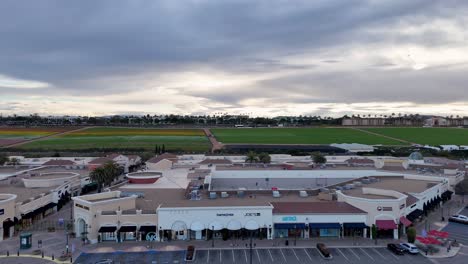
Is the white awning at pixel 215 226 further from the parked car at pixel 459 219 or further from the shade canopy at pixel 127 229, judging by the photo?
the parked car at pixel 459 219

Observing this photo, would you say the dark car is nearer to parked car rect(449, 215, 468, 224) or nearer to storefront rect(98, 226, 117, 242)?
parked car rect(449, 215, 468, 224)

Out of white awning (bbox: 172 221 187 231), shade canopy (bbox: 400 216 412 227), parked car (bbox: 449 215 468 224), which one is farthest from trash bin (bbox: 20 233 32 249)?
parked car (bbox: 449 215 468 224)

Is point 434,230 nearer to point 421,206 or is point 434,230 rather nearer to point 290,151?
point 421,206

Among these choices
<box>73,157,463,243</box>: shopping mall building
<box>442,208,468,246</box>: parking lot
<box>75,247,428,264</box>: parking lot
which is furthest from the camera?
<box>442,208,468,246</box>: parking lot

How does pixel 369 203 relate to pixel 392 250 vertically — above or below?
above

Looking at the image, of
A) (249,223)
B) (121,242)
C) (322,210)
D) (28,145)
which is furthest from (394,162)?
(28,145)

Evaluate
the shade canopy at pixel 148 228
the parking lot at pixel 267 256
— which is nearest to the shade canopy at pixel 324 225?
the parking lot at pixel 267 256
